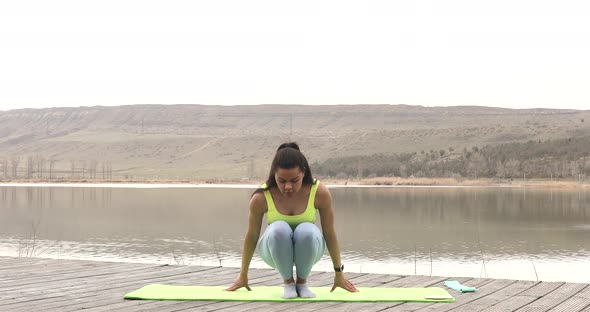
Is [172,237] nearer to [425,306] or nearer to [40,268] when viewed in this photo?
[40,268]

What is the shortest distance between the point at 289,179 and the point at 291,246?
1.40 feet

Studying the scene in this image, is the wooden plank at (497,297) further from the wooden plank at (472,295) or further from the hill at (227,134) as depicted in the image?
the hill at (227,134)

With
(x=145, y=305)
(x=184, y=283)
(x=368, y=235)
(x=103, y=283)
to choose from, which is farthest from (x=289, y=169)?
(x=368, y=235)

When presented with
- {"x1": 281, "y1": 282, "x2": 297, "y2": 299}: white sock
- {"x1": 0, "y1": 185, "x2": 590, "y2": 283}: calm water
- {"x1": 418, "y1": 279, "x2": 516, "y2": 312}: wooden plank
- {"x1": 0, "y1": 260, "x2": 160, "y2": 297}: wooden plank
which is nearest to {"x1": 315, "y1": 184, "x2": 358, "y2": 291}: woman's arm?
{"x1": 281, "y1": 282, "x2": 297, "y2": 299}: white sock

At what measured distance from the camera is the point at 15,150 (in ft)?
338

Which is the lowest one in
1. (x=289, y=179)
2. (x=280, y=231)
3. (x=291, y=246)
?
(x=291, y=246)

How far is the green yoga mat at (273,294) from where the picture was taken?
201 inches

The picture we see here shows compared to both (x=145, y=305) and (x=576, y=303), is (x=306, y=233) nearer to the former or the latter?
(x=145, y=305)

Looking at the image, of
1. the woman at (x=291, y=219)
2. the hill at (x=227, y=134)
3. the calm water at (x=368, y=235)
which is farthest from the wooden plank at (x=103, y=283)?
the hill at (x=227, y=134)

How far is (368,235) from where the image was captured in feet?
55.3

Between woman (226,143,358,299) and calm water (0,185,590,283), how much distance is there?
4.82 meters

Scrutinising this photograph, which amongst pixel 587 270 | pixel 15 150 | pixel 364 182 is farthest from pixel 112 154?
pixel 587 270

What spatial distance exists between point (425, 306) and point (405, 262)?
7.97m

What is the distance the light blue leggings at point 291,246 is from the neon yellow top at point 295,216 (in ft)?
0.19
